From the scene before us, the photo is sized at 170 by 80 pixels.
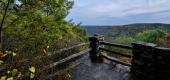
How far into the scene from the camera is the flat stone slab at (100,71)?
11.2 m

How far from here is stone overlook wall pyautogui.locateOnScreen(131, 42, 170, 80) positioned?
895 cm

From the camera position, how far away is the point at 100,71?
11.9 m

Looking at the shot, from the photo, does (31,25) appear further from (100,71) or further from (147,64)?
(147,64)

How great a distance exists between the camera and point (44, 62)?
1042 cm

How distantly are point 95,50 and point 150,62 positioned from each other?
4.39 m

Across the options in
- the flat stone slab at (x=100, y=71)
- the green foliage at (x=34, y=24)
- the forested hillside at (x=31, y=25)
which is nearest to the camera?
the flat stone slab at (x=100, y=71)

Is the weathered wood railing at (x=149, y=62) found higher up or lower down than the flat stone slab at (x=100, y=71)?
higher up

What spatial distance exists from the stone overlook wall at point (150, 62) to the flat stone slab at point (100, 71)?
0.75 m

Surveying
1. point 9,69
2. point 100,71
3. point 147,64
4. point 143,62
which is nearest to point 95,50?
point 100,71

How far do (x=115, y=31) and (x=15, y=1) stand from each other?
92.3 meters

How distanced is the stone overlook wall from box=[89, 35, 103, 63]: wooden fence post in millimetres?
2991

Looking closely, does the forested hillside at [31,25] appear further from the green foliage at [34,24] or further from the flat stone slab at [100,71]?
the flat stone slab at [100,71]

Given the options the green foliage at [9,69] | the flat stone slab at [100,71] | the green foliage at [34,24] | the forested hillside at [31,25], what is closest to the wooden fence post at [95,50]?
the flat stone slab at [100,71]

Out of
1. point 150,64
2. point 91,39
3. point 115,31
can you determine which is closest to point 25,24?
point 91,39
